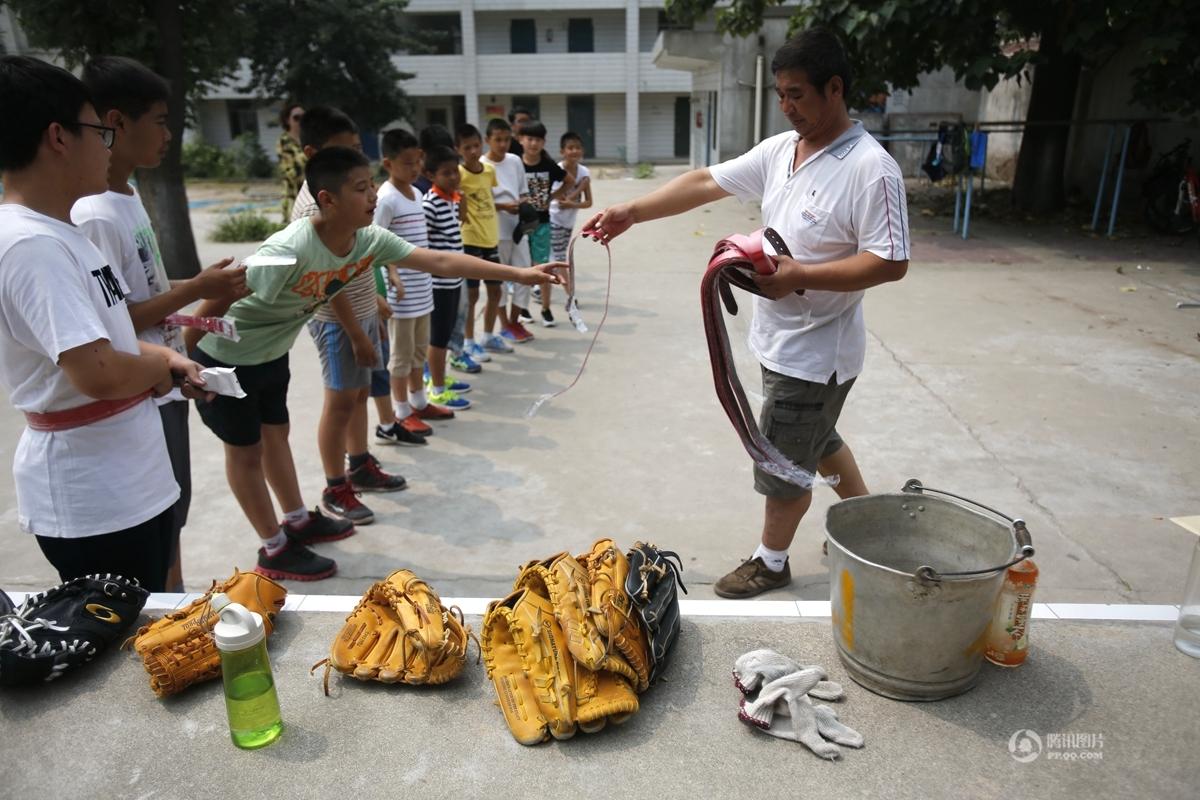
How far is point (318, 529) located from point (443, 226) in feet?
7.45

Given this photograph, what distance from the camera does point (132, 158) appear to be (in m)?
2.57

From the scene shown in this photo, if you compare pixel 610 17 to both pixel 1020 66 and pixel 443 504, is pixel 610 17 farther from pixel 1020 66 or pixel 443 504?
pixel 443 504

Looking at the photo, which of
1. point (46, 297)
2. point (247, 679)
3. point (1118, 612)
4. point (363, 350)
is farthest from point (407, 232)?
point (1118, 612)

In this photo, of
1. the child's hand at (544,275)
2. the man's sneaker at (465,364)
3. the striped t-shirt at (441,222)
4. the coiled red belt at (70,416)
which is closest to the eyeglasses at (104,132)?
the coiled red belt at (70,416)

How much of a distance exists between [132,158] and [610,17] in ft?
118

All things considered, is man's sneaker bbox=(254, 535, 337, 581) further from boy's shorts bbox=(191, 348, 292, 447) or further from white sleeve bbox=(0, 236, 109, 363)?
white sleeve bbox=(0, 236, 109, 363)

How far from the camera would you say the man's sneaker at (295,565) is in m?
3.44

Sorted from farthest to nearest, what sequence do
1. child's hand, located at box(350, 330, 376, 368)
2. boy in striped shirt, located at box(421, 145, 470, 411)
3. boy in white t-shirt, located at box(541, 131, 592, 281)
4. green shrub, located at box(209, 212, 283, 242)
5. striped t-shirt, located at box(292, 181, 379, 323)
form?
green shrub, located at box(209, 212, 283, 242) < boy in white t-shirt, located at box(541, 131, 592, 281) < boy in striped shirt, located at box(421, 145, 470, 411) < striped t-shirt, located at box(292, 181, 379, 323) < child's hand, located at box(350, 330, 376, 368)

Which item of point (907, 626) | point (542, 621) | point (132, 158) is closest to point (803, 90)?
point (907, 626)

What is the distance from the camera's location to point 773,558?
319 centimetres

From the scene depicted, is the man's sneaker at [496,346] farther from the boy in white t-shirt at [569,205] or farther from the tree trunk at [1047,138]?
the tree trunk at [1047,138]

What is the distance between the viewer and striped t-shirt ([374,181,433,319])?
466 cm

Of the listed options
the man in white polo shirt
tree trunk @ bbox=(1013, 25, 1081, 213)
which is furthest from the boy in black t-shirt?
tree trunk @ bbox=(1013, 25, 1081, 213)

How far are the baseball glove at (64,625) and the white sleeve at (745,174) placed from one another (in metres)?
2.35
